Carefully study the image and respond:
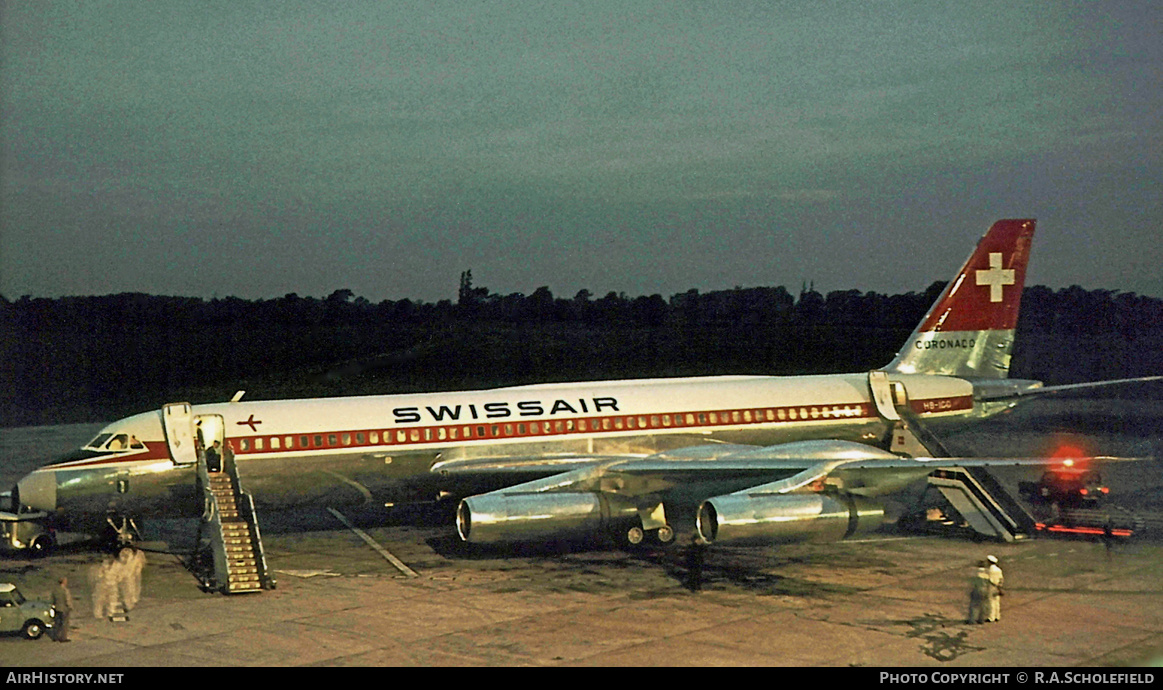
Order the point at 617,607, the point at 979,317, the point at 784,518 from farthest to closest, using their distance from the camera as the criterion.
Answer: the point at 979,317 → the point at 784,518 → the point at 617,607

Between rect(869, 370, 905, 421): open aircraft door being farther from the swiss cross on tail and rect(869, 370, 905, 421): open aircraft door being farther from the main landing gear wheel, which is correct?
the main landing gear wheel

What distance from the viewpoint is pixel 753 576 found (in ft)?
77.1

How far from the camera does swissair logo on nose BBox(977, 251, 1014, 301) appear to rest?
35.1 meters

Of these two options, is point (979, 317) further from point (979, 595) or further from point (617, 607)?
point (617, 607)

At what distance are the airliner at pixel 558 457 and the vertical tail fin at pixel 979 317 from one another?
304 centimetres

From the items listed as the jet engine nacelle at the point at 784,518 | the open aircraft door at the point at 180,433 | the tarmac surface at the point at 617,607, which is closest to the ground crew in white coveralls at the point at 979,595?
the tarmac surface at the point at 617,607

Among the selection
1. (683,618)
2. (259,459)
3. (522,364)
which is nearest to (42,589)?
(259,459)

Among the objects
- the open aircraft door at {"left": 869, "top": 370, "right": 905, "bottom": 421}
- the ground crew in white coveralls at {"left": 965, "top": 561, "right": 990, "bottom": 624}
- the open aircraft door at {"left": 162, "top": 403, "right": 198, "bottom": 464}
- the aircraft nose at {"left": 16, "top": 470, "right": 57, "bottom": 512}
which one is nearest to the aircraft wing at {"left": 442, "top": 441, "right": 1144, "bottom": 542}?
the ground crew in white coveralls at {"left": 965, "top": 561, "right": 990, "bottom": 624}

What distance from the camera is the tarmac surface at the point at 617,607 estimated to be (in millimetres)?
17906

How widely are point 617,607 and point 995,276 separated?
2011 cm

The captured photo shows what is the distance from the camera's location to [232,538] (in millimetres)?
23703

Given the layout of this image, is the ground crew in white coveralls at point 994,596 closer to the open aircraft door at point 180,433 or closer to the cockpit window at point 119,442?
the open aircraft door at point 180,433

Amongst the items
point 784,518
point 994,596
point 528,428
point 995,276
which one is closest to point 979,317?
point 995,276
